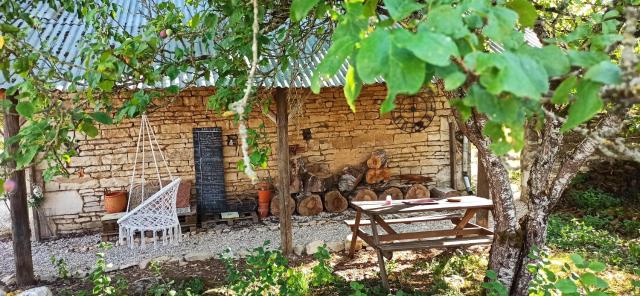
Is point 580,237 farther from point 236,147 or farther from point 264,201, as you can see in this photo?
point 236,147

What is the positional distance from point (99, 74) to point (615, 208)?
293 inches

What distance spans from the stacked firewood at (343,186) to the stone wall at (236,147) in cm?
16

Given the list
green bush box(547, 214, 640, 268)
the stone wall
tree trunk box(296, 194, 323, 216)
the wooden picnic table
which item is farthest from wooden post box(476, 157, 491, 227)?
tree trunk box(296, 194, 323, 216)

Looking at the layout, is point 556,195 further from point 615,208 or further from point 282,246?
point 615,208

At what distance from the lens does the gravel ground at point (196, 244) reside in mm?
5641

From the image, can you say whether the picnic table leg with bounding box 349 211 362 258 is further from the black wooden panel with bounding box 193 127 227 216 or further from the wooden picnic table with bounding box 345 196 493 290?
the black wooden panel with bounding box 193 127 227 216

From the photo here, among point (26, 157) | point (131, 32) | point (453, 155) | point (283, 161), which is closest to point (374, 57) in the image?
point (26, 157)

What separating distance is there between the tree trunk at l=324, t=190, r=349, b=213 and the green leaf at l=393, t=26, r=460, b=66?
6735mm

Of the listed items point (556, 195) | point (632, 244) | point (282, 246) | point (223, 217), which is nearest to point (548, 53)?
point (556, 195)

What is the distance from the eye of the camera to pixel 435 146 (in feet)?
26.5

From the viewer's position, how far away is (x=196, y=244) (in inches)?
245

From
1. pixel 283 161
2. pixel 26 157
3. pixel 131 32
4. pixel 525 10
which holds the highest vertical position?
pixel 131 32

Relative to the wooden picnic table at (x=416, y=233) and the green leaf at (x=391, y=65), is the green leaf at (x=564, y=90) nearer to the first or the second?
the green leaf at (x=391, y=65)

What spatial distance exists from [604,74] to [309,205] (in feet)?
21.9
